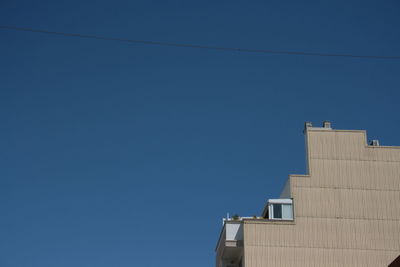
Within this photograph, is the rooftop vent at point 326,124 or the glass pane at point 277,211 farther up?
the rooftop vent at point 326,124

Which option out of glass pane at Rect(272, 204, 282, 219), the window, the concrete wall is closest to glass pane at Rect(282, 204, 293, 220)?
the window

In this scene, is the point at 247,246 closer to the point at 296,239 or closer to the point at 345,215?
the point at 296,239

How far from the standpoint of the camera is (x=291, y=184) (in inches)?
2478

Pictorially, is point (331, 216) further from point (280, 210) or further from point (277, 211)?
point (277, 211)

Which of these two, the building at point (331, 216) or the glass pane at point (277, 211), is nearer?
the building at point (331, 216)

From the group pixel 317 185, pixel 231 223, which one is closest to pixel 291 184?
pixel 317 185

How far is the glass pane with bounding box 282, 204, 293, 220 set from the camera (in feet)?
204

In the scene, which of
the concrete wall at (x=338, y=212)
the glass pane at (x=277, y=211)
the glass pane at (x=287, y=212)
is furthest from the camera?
the glass pane at (x=277, y=211)

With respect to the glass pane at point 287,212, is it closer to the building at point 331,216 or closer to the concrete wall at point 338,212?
the building at point 331,216

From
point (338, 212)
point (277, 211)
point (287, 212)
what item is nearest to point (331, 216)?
point (338, 212)

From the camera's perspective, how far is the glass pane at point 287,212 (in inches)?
2449

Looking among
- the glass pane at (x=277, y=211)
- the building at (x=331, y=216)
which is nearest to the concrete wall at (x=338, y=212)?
the building at (x=331, y=216)

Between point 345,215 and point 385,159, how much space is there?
6744 mm

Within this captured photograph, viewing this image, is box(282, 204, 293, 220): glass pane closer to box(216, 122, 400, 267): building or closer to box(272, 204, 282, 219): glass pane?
box(216, 122, 400, 267): building
